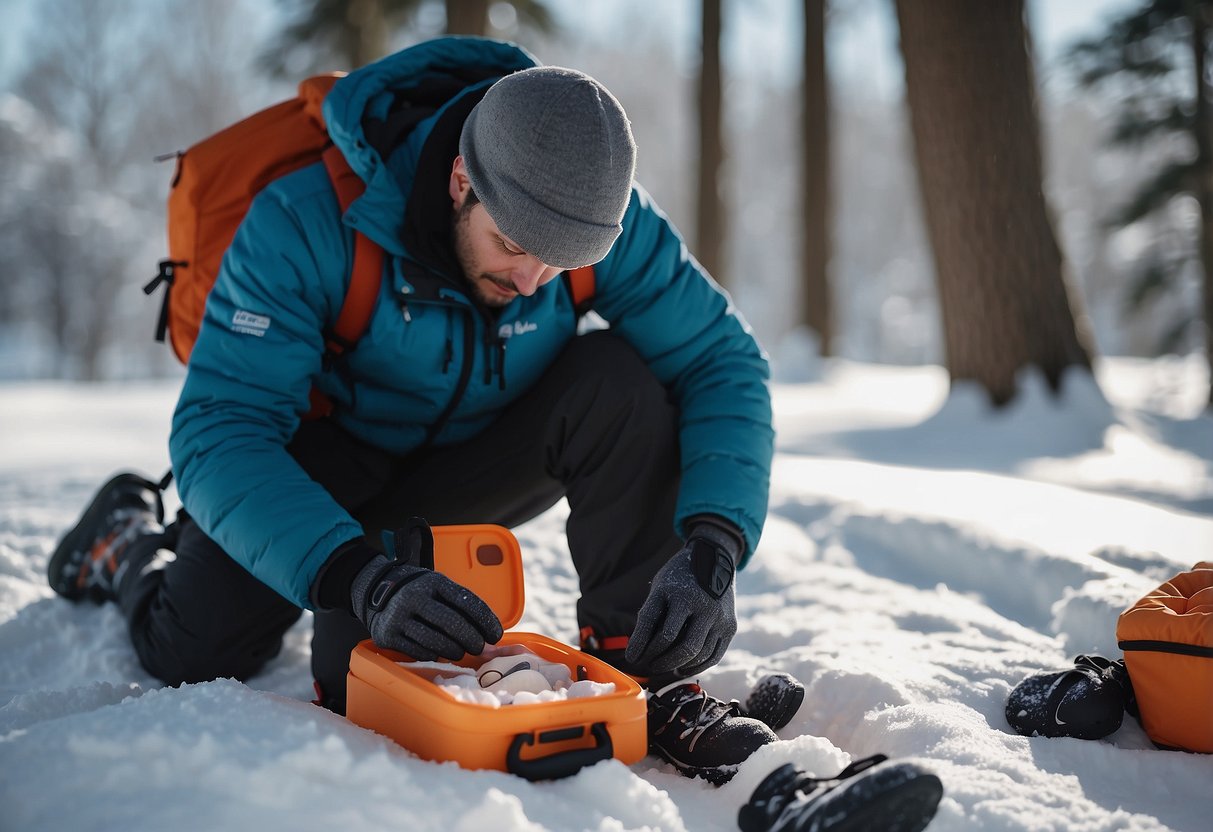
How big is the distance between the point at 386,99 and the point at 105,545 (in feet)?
4.73

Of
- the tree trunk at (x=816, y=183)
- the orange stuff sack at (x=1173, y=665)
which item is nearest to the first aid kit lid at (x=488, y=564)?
the orange stuff sack at (x=1173, y=665)

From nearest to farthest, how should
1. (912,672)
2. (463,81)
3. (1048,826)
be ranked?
(1048,826), (912,672), (463,81)

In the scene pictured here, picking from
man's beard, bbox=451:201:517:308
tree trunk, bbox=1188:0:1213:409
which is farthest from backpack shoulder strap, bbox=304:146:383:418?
tree trunk, bbox=1188:0:1213:409

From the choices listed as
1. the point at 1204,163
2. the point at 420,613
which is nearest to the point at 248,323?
the point at 420,613

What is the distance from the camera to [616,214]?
6.04 ft

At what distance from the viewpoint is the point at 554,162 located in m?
1.75

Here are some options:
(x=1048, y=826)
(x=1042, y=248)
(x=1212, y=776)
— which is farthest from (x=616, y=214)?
(x=1042, y=248)

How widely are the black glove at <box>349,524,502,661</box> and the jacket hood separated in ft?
2.30

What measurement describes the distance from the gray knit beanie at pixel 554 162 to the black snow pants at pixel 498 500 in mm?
387

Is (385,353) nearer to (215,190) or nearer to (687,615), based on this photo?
(215,190)

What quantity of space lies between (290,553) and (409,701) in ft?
1.22

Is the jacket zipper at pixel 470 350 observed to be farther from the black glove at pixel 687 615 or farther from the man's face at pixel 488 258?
the black glove at pixel 687 615

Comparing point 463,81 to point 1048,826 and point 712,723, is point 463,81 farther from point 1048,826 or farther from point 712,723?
point 1048,826

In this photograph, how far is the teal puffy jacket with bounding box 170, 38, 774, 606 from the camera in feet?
5.78
